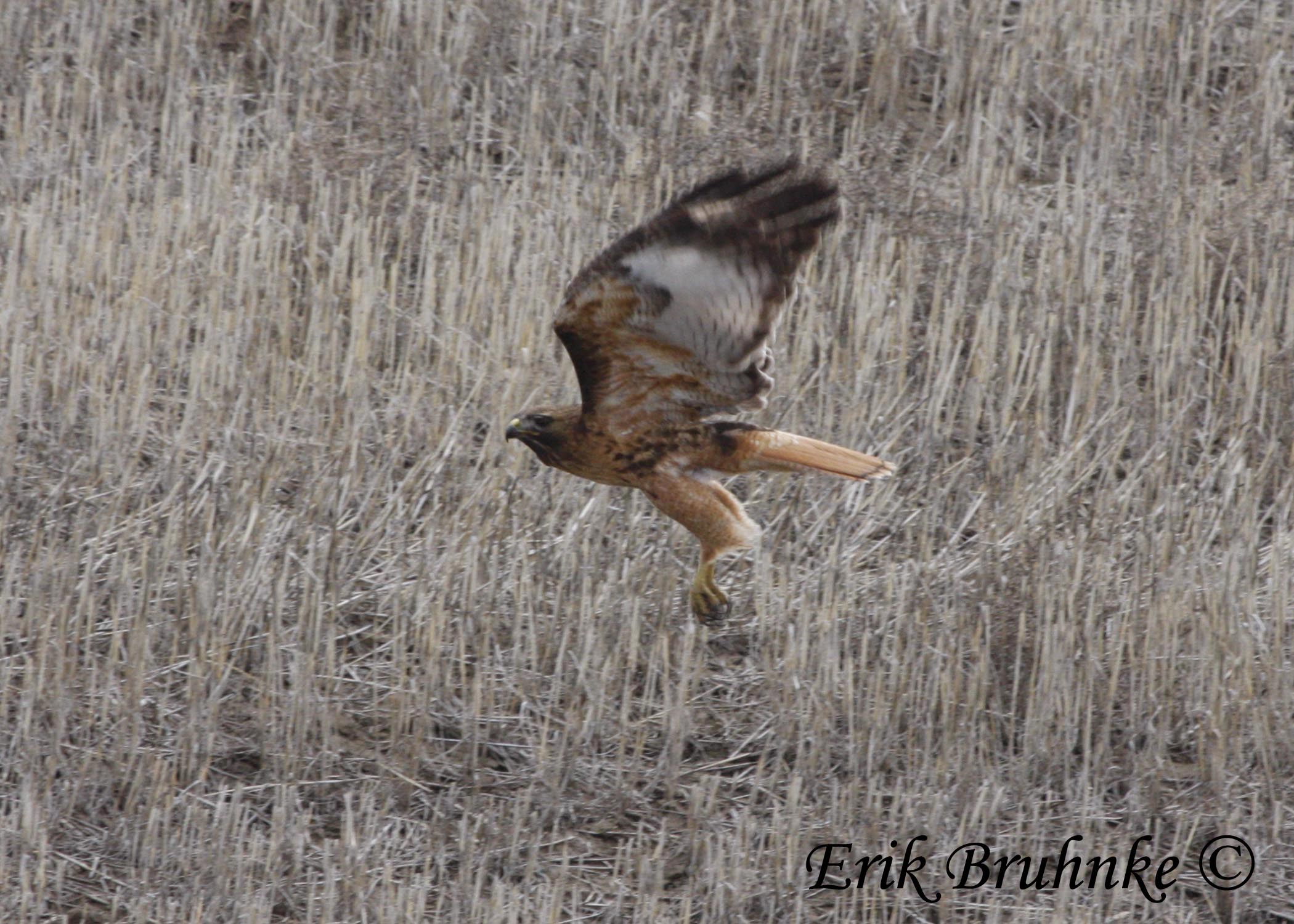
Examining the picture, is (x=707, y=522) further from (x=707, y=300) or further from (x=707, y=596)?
(x=707, y=300)

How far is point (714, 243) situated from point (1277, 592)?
226 cm

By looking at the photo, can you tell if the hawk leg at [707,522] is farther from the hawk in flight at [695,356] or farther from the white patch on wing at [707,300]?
the white patch on wing at [707,300]

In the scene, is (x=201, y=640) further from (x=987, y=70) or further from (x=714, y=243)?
(x=987, y=70)

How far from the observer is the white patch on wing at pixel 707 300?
4.14m

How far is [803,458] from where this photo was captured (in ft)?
15.2

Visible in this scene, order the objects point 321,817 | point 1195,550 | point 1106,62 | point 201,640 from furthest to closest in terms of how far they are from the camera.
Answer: point 1106,62, point 1195,550, point 201,640, point 321,817

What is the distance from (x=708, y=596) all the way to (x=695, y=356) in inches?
27.3

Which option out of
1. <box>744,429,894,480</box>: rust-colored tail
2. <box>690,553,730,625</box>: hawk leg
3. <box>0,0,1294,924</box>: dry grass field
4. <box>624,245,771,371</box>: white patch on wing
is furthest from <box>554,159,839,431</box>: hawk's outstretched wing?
<box>0,0,1294,924</box>: dry grass field

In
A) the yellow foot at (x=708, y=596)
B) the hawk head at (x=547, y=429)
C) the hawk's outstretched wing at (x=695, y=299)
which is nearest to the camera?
the hawk's outstretched wing at (x=695, y=299)

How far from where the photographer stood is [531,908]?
4227mm

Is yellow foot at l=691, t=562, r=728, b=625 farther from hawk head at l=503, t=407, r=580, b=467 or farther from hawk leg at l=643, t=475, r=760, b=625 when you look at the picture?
hawk head at l=503, t=407, r=580, b=467

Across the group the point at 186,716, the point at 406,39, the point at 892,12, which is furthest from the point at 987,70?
the point at 186,716

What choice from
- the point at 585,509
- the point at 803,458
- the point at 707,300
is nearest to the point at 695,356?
the point at 707,300

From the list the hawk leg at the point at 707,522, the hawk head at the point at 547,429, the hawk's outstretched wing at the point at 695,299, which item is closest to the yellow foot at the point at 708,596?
the hawk leg at the point at 707,522
